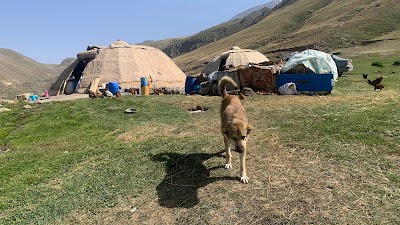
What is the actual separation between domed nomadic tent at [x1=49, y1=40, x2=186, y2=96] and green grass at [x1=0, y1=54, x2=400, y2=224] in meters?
16.5

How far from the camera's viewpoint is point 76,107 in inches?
683

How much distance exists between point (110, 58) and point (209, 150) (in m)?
24.1

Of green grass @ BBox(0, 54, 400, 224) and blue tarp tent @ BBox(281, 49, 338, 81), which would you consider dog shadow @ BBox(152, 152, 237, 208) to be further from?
blue tarp tent @ BBox(281, 49, 338, 81)

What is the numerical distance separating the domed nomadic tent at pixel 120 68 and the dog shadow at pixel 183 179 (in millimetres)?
20825

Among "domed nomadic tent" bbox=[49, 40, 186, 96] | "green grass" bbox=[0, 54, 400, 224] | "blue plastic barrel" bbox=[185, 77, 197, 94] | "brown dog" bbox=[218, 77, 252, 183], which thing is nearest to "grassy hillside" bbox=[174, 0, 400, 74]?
"domed nomadic tent" bbox=[49, 40, 186, 96]

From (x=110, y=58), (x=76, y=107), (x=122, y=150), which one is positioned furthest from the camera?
(x=110, y=58)

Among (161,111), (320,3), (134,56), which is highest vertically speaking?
(320,3)

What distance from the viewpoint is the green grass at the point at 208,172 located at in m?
5.46

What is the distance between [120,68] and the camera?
29.2 m

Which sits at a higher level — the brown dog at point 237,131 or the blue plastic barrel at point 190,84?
the brown dog at point 237,131

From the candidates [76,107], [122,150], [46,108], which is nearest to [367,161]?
[122,150]

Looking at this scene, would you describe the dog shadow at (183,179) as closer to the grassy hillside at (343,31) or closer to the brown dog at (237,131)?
the brown dog at (237,131)

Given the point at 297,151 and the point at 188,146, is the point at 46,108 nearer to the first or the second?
the point at 188,146

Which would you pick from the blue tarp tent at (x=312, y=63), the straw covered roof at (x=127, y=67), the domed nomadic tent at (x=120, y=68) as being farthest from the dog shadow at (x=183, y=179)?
the straw covered roof at (x=127, y=67)
